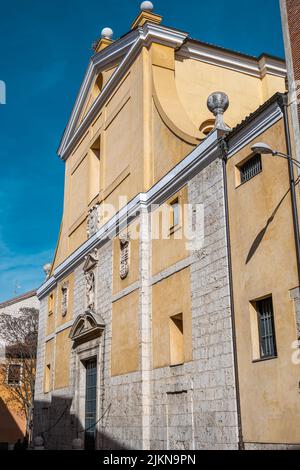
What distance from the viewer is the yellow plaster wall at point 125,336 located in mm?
15092

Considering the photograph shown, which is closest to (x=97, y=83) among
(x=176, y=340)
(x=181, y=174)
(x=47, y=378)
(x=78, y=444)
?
(x=181, y=174)

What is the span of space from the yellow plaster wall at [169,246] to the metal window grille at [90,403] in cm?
519

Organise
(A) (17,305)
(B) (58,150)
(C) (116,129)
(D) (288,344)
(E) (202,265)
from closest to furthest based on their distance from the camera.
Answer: (D) (288,344) < (E) (202,265) < (C) (116,129) < (B) (58,150) < (A) (17,305)

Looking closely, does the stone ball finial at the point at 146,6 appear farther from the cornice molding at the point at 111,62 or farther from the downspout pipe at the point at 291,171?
the downspout pipe at the point at 291,171

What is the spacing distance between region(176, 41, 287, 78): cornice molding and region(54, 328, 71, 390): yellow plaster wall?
10.7m

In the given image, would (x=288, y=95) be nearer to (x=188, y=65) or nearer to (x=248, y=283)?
(x=248, y=283)

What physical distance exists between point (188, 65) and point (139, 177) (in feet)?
14.3

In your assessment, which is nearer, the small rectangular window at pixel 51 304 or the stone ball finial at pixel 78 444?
the stone ball finial at pixel 78 444

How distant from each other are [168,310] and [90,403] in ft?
19.9

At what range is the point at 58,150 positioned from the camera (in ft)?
85.3

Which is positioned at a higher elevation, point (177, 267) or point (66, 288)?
point (66, 288)

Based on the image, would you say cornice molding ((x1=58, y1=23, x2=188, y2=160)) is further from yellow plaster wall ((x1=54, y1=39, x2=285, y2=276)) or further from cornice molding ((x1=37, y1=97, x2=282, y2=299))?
cornice molding ((x1=37, y1=97, x2=282, y2=299))

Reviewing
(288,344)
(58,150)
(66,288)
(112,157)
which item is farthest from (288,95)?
(58,150)

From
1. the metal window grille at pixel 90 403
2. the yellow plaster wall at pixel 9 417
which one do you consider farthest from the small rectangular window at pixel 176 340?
the yellow plaster wall at pixel 9 417
